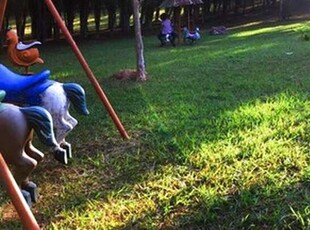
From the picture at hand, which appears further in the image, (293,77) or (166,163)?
(293,77)

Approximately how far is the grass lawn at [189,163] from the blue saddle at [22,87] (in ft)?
2.41

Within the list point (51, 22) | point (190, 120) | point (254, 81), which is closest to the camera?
point (190, 120)

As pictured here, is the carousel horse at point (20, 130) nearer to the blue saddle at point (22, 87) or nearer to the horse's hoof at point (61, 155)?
the blue saddle at point (22, 87)

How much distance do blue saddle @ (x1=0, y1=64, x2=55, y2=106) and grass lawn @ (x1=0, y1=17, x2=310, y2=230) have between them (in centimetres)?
74

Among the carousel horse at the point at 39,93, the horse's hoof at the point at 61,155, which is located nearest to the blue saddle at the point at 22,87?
the carousel horse at the point at 39,93

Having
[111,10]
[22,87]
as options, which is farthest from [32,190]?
[111,10]

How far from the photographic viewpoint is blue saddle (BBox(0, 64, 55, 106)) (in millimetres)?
4105

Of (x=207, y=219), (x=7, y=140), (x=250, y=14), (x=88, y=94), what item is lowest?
(x=250, y=14)

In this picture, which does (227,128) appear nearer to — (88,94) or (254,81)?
(254,81)

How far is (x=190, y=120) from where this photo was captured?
5.68m

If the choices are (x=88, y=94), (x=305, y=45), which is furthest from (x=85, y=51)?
(x=88, y=94)

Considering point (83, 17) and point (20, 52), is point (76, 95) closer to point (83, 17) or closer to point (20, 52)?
point (20, 52)

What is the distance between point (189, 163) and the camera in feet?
14.2

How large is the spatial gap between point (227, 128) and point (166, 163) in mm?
1024
